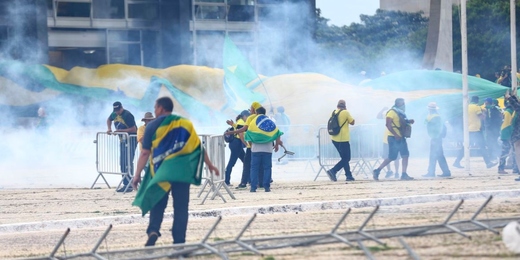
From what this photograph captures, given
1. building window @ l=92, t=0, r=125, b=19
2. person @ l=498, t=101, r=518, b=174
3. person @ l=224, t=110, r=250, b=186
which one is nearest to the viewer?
person @ l=224, t=110, r=250, b=186

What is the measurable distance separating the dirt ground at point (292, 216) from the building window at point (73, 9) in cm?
2339

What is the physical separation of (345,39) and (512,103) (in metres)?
59.4

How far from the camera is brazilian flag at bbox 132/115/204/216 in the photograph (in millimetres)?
10508

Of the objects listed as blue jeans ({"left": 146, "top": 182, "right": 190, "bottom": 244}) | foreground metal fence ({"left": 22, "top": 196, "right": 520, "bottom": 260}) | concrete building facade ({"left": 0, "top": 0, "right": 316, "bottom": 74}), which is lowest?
foreground metal fence ({"left": 22, "top": 196, "right": 520, "bottom": 260})

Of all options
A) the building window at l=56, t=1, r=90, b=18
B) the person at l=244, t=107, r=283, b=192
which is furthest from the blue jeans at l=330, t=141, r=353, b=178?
the building window at l=56, t=1, r=90, b=18

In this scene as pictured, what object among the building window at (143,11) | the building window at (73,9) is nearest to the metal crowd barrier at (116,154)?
the building window at (73,9)

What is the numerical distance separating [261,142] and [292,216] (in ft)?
14.7

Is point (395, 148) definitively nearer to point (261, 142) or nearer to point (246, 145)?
point (246, 145)

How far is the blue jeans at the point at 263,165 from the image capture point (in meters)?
18.8

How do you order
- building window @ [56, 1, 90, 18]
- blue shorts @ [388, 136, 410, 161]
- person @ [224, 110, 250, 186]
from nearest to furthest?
person @ [224, 110, 250, 186] → blue shorts @ [388, 136, 410, 161] → building window @ [56, 1, 90, 18]

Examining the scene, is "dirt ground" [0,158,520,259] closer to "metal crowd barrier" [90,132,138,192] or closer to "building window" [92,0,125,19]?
"metal crowd barrier" [90,132,138,192]

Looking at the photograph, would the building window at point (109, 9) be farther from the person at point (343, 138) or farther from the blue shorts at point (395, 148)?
the blue shorts at point (395, 148)

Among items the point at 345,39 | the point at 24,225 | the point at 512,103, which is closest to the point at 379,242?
the point at 24,225

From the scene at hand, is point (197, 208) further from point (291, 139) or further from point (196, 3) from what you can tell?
point (196, 3)
